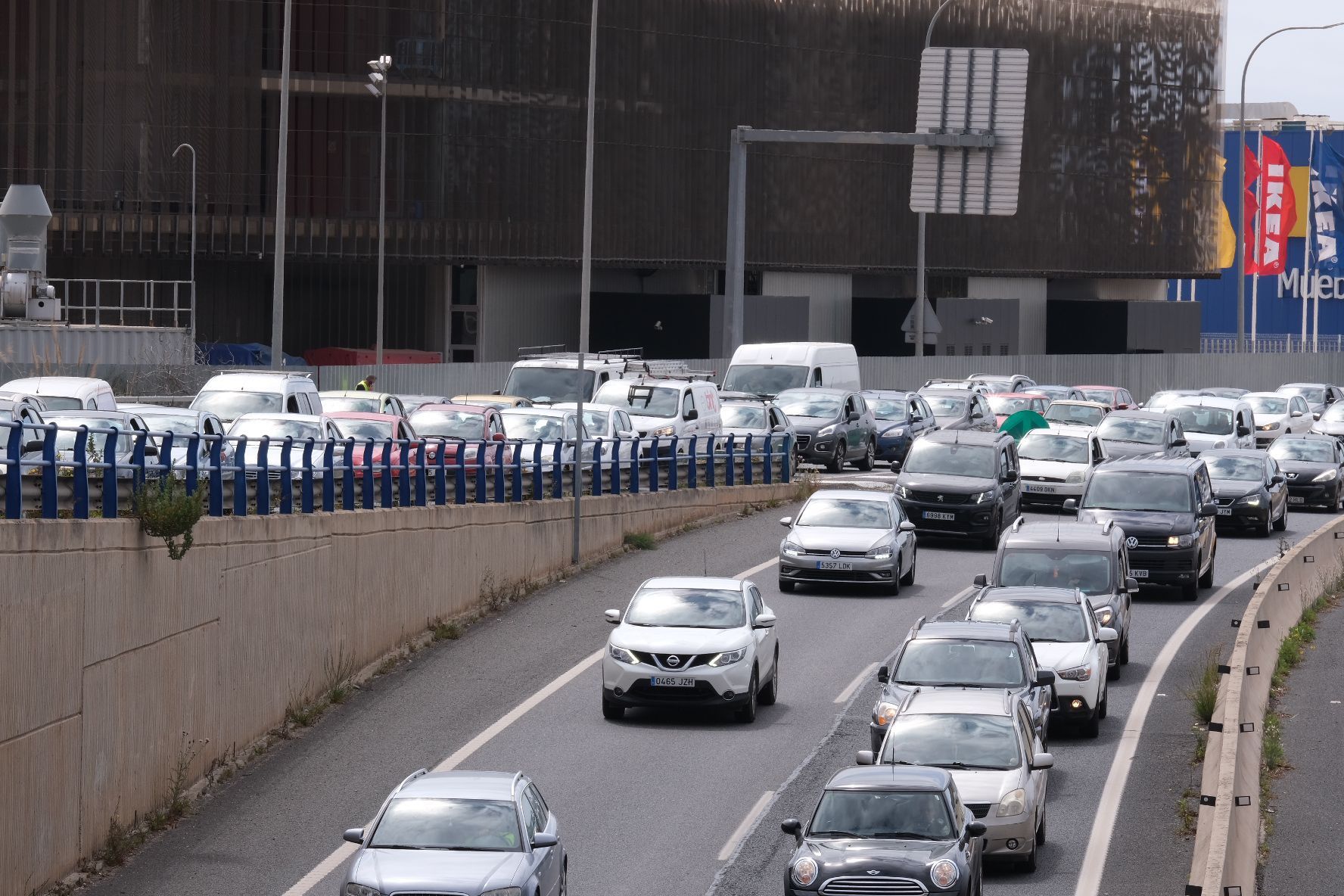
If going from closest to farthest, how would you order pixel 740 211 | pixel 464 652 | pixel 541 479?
pixel 464 652, pixel 541 479, pixel 740 211

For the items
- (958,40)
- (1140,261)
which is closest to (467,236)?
(958,40)

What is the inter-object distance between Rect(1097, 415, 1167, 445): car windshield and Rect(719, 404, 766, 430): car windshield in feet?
23.2

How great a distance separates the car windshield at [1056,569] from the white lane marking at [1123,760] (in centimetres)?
135

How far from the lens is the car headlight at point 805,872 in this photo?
48.0 feet

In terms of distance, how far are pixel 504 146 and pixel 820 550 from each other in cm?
4301

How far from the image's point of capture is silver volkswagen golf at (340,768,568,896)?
13.8 m

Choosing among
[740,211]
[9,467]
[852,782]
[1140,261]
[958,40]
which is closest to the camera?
[852,782]

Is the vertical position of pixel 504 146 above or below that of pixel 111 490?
above

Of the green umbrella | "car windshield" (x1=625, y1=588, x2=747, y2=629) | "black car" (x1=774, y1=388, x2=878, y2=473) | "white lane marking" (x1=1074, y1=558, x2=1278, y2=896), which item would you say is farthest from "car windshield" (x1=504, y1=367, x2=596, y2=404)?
"car windshield" (x1=625, y1=588, x2=747, y2=629)

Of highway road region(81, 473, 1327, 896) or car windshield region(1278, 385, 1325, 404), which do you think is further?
car windshield region(1278, 385, 1325, 404)

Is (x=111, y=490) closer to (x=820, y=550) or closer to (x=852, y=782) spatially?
(x=852, y=782)

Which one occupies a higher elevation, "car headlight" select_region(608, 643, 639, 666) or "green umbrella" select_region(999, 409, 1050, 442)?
"green umbrella" select_region(999, 409, 1050, 442)

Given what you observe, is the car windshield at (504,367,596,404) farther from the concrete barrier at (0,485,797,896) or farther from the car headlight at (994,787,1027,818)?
the car headlight at (994,787,1027,818)

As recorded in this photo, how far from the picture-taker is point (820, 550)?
100 feet
